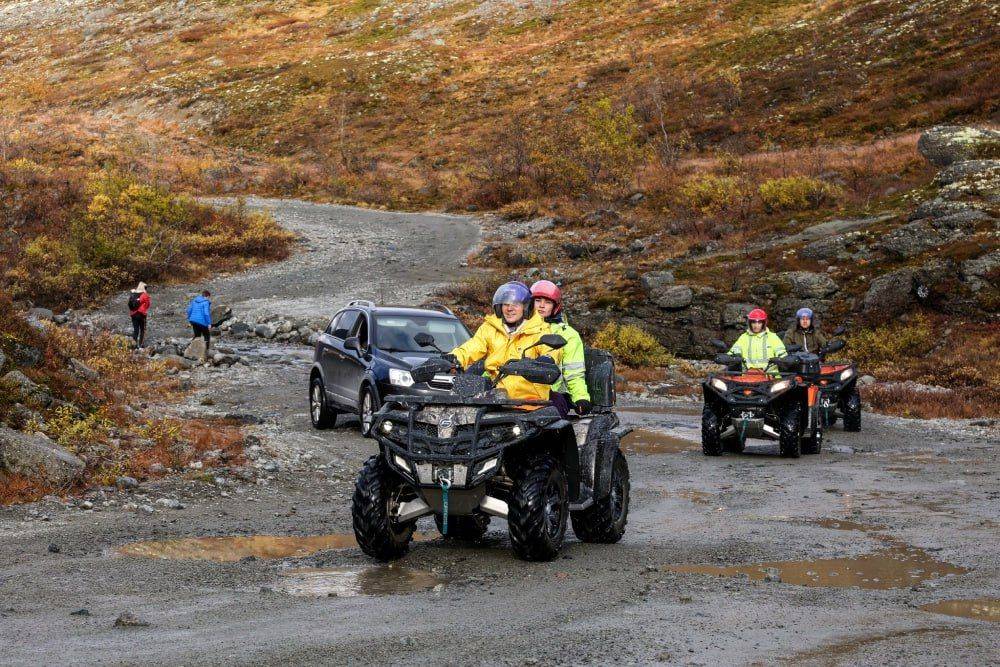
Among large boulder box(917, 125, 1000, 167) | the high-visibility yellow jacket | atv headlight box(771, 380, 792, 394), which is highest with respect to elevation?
large boulder box(917, 125, 1000, 167)

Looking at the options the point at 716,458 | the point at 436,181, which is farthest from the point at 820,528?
the point at 436,181

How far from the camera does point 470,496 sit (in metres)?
7.25

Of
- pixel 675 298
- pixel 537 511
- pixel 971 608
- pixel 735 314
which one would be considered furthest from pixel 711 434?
pixel 675 298

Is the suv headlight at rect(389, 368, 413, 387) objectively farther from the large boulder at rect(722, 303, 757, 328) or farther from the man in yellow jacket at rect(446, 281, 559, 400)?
the large boulder at rect(722, 303, 757, 328)

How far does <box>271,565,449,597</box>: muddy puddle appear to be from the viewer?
659 centimetres

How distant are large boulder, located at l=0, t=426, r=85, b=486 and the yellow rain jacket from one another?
444 cm

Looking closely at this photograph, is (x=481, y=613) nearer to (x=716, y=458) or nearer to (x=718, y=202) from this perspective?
(x=716, y=458)

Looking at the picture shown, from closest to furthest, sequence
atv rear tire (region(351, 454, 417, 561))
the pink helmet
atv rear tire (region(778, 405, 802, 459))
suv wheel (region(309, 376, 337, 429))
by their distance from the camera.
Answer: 1. atv rear tire (region(351, 454, 417, 561))
2. the pink helmet
3. atv rear tire (region(778, 405, 802, 459))
4. suv wheel (region(309, 376, 337, 429))

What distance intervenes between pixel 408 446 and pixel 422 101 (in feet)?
242

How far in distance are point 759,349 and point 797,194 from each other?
21464mm

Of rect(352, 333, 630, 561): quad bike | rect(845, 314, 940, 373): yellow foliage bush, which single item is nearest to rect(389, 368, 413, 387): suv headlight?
rect(352, 333, 630, 561): quad bike

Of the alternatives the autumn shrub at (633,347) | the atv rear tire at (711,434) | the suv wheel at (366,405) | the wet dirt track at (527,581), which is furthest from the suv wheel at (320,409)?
the autumn shrub at (633,347)

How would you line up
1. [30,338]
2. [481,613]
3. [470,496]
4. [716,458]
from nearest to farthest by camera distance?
[481,613]
[470,496]
[30,338]
[716,458]

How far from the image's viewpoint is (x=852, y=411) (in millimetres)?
17203
